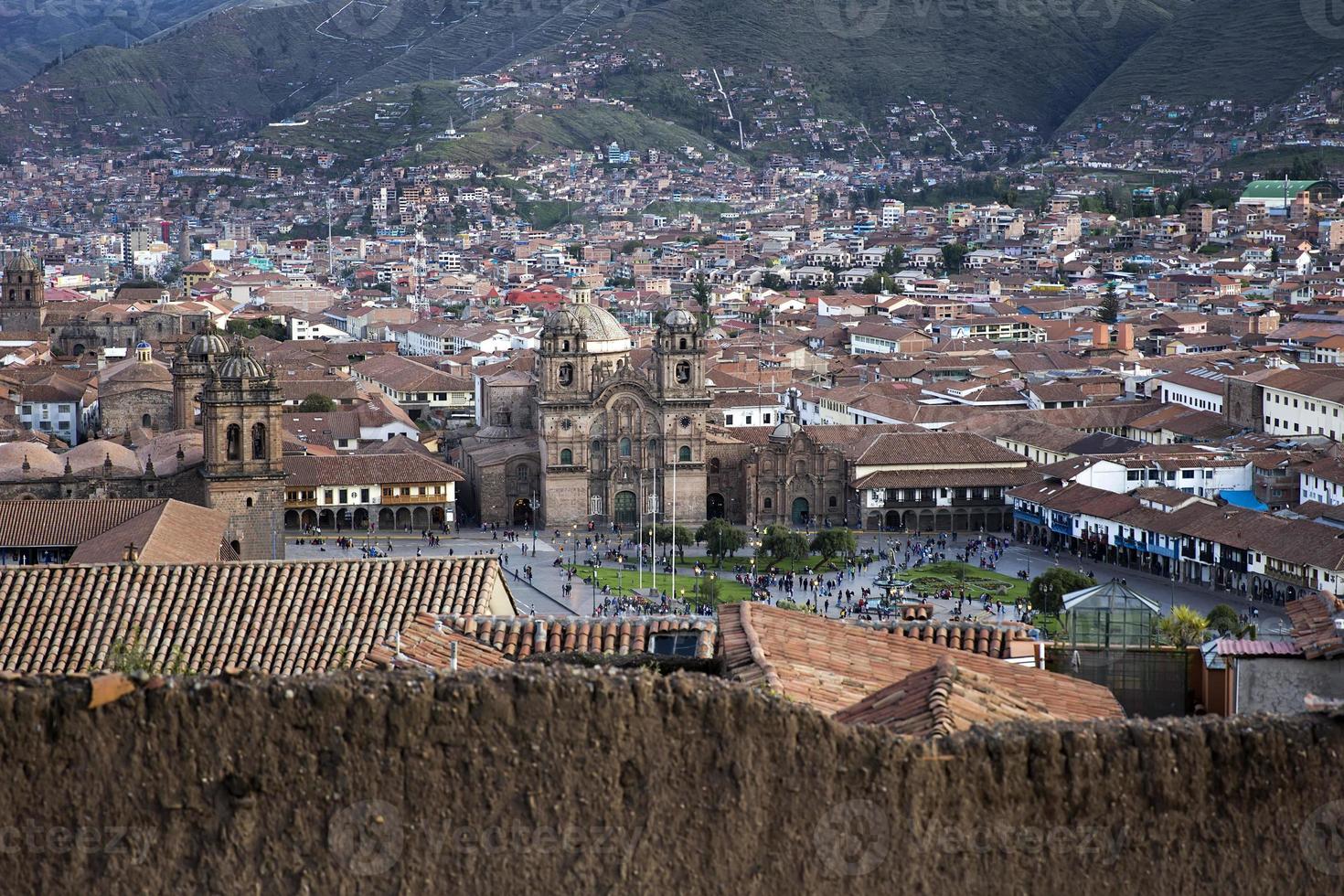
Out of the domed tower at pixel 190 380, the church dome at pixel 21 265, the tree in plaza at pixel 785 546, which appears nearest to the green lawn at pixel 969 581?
the tree in plaza at pixel 785 546

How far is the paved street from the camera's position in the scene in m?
41.8

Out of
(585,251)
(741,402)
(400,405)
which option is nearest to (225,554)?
(741,402)

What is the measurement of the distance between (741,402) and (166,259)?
9626 cm

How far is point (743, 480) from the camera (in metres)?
54.6

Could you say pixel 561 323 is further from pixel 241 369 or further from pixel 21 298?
pixel 21 298

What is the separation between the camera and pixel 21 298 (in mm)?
91750

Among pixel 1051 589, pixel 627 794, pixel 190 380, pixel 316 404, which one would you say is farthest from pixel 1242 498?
pixel 627 794

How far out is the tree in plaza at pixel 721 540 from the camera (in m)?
48.5

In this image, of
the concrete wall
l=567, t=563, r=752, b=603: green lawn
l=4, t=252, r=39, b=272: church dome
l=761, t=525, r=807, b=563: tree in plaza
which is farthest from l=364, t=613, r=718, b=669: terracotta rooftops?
l=4, t=252, r=39, b=272: church dome

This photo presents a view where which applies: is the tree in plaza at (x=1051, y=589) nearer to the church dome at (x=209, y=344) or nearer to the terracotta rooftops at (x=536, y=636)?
the church dome at (x=209, y=344)

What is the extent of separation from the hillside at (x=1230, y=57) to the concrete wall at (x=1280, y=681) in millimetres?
159659

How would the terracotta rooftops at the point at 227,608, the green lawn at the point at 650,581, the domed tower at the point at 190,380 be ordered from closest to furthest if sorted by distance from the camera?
the terracotta rooftops at the point at 227,608 → the green lawn at the point at 650,581 → the domed tower at the point at 190,380

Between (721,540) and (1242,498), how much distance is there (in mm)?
11289
